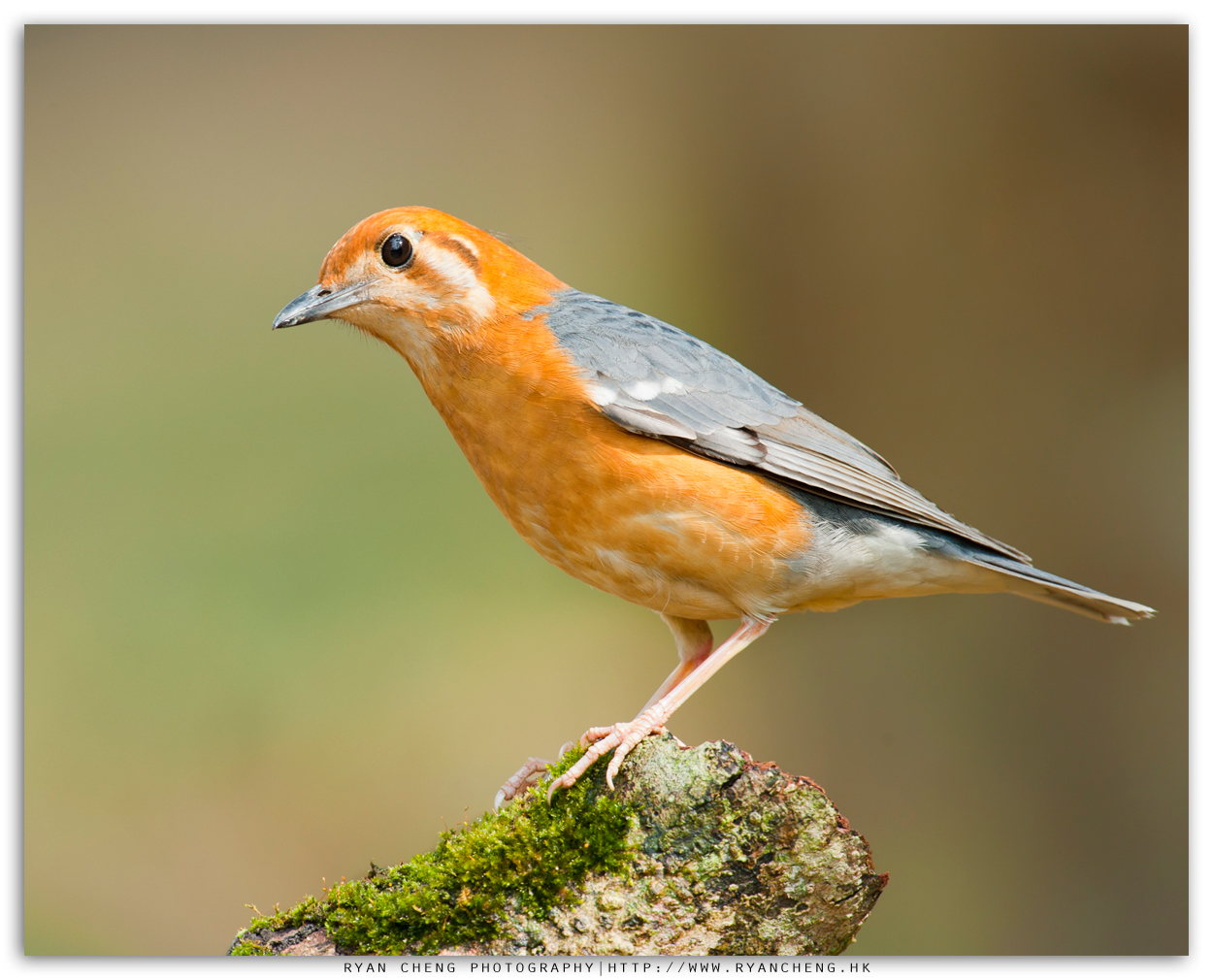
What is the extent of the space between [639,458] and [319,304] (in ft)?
4.22

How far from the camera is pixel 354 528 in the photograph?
22.6 feet

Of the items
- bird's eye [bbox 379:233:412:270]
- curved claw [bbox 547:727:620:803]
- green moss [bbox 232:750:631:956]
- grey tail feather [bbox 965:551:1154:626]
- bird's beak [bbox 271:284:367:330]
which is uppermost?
bird's eye [bbox 379:233:412:270]

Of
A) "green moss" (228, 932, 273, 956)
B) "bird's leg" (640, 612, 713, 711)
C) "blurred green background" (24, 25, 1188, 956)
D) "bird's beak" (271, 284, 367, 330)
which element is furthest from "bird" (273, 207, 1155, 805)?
"blurred green background" (24, 25, 1188, 956)

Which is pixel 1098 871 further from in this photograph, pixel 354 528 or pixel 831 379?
pixel 354 528

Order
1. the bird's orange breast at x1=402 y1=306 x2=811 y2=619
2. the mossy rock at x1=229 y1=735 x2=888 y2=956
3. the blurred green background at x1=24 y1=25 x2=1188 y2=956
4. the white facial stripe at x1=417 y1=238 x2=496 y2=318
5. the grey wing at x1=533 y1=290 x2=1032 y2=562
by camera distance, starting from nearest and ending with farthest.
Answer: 1. the mossy rock at x1=229 y1=735 x2=888 y2=956
2. the bird's orange breast at x1=402 y1=306 x2=811 y2=619
3. the grey wing at x1=533 y1=290 x2=1032 y2=562
4. the white facial stripe at x1=417 y1=238 x2=496 y2=318
5. the blurred green background at x1=24 y1=25 x2=1188 y2=956

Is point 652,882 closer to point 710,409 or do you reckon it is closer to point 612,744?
point 612,744

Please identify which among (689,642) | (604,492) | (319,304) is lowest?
(689,642)

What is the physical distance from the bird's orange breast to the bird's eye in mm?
345

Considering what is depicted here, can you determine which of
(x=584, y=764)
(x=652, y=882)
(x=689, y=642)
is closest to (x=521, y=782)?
(x=584, y=764)

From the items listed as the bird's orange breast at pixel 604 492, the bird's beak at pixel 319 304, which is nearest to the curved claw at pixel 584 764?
the bird's orange breast at pixel 604 492

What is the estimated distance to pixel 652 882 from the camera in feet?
9.05

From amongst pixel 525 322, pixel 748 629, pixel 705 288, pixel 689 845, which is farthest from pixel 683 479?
pixel 705 288

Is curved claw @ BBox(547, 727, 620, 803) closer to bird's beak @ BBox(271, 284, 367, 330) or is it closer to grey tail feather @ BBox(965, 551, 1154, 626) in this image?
grey tail feather @ BBox(965, 551, 1154, 626)

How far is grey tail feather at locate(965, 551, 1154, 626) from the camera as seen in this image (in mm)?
3486
